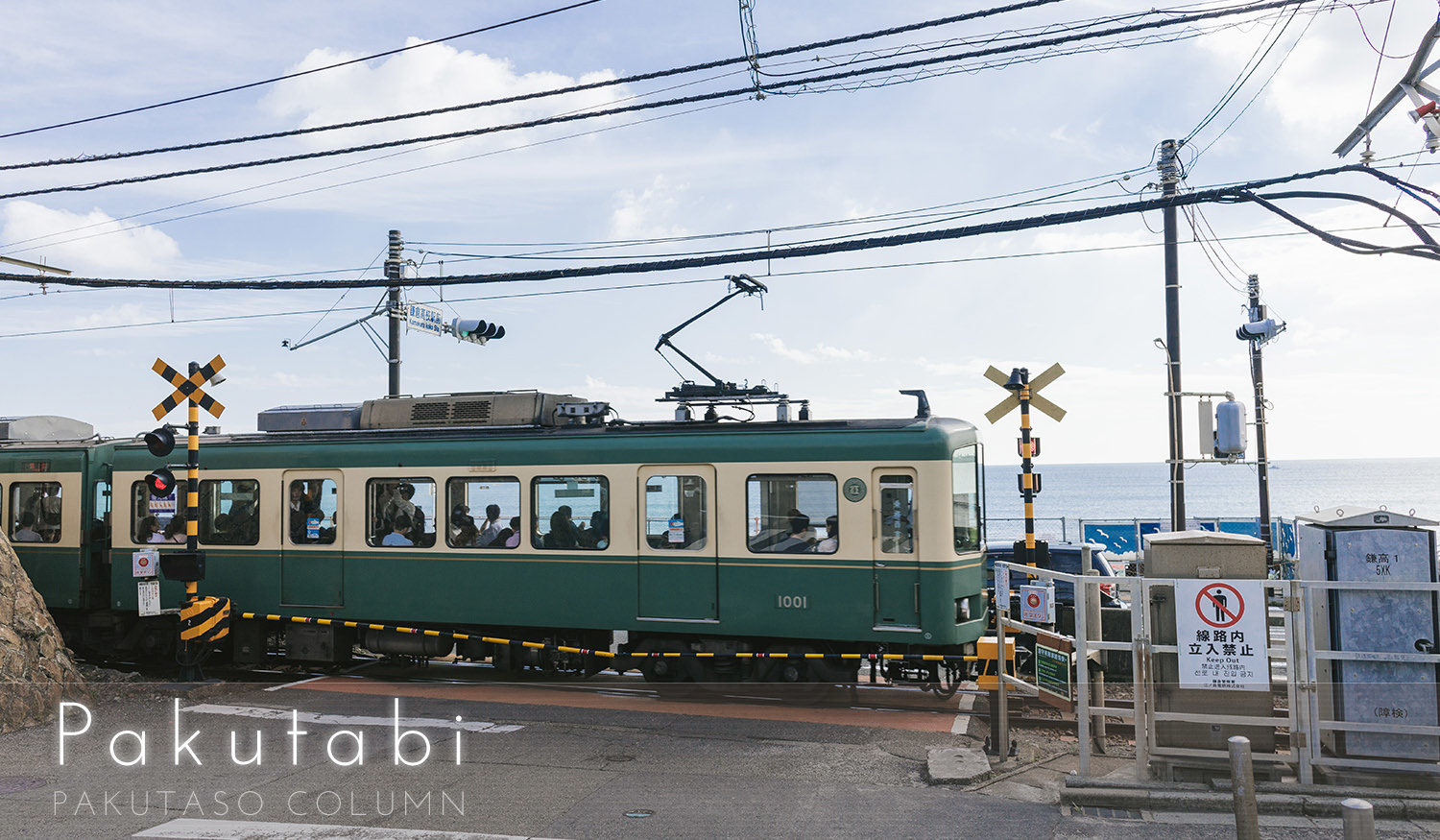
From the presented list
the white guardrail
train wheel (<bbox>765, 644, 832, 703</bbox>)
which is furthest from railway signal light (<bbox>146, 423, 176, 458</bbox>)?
the white guardrail

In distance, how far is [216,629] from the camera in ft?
42.8

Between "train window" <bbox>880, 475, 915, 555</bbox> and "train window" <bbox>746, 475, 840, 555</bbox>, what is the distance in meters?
0.48

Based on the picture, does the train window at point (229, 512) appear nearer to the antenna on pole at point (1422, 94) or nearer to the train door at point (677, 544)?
the train door at point (677, 544)

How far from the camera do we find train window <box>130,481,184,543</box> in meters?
13.8

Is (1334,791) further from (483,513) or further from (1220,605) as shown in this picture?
(483,513)

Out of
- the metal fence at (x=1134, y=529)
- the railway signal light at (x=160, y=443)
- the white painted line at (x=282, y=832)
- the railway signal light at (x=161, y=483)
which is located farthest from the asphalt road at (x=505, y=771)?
the metal fence at (x=1134, y=529)

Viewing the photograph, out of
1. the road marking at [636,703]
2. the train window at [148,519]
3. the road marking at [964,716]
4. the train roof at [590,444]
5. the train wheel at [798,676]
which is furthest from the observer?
the train window at [148,519]

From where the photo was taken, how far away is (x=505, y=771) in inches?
337

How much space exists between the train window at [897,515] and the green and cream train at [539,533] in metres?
0.02

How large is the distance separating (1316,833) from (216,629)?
1207 cm

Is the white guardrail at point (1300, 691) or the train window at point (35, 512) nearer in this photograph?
the white guardrail at point (1300, 691)

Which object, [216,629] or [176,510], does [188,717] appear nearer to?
[216,629]

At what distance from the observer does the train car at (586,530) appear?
10.6 meters

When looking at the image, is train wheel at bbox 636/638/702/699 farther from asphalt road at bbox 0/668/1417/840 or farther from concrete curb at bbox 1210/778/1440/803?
concrete curb at bbox 1210/778/1440/803
